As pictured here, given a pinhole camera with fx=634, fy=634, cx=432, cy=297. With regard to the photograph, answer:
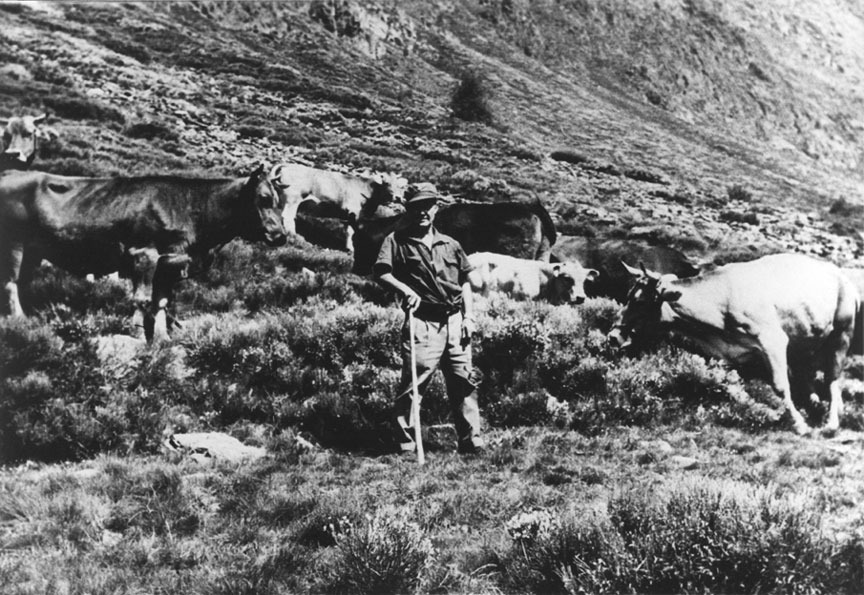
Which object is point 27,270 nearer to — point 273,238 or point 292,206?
point 273,238

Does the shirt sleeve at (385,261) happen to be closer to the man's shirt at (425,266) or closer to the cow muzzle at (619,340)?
the man's shirt at (425,266)

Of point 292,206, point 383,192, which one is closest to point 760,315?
point 383,192

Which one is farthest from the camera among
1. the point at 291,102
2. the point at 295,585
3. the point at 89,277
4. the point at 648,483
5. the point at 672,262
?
the point at 291,102

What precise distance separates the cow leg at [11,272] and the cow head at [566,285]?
8.66 metres

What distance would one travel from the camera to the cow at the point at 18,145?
1158 cm

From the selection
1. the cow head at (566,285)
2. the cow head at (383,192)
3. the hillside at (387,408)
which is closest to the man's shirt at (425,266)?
the hillside at (387,408)

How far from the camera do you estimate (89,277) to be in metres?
9.67

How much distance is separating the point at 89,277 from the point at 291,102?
13.6 meters

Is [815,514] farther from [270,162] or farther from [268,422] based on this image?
[270,162]

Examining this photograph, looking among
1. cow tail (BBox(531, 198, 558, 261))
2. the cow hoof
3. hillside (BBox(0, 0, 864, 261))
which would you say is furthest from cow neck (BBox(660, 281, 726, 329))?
hillside (BBox(0, 0, 864, 261))

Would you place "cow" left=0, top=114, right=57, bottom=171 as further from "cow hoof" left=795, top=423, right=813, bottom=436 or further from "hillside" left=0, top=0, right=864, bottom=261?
"cow hoof" left=795, top=423, right=813, bottom=436

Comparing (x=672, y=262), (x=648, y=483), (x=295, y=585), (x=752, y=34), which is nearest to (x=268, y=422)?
(x=295, y=585)

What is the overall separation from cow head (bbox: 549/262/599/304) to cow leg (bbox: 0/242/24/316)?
8.66m

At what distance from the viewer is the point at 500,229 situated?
14.6m
